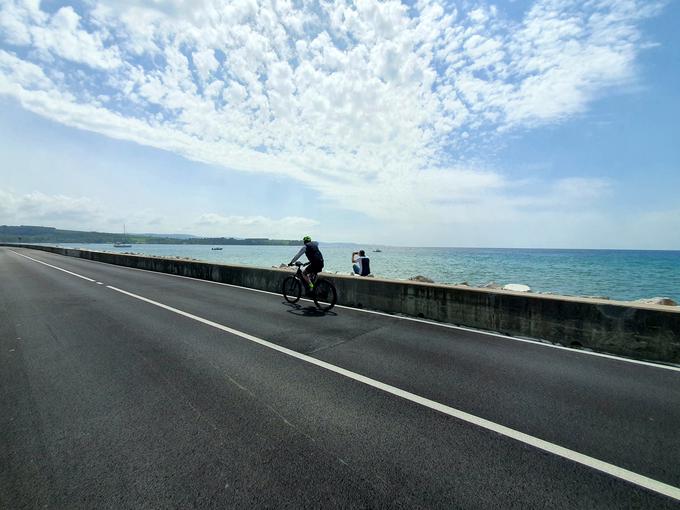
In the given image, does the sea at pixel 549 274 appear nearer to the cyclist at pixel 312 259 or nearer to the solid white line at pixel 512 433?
the cyclist at pixel 312 259

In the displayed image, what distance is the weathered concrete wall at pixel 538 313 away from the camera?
545cm

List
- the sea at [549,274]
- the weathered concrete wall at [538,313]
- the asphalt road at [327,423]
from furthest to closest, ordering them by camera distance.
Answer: the sea at [549,274] < the weathered concrete wall at [538,313] < the asphalt road at [327,423]

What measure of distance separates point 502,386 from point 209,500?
365 cm

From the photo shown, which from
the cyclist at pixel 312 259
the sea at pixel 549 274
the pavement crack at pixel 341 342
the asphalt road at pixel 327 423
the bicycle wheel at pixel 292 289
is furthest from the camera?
the sea at pixel 549 274

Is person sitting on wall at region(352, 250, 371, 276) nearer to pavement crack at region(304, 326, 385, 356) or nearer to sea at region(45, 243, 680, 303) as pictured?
sea at region(45, 243, 680, 303)

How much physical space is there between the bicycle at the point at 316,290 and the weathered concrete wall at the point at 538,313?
62 centimetres

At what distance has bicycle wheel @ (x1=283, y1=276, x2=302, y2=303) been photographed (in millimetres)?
10172

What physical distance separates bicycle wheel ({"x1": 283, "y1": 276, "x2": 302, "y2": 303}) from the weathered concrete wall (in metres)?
1.24

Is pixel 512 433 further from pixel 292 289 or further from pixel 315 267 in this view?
pixel 292 289

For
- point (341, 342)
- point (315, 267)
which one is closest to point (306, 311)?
point (315, 267)

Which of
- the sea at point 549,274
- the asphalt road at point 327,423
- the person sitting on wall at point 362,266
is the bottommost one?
the sea at point 549,274

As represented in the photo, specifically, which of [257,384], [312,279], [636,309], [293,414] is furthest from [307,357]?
[636,309]

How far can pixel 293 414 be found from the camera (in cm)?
357

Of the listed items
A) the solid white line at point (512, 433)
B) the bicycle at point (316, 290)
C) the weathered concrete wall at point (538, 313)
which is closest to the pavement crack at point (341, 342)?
the solid white line at point (512, 433)
